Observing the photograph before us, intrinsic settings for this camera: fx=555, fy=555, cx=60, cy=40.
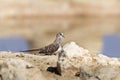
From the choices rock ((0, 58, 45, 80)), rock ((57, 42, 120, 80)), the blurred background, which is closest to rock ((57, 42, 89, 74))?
rock ((57, 42, 120, 80))

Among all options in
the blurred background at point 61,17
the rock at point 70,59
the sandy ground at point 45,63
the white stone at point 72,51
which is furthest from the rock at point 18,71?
the blurred background at point 61,17

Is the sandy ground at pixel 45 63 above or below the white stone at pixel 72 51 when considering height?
below

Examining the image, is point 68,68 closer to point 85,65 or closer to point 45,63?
point 85,65

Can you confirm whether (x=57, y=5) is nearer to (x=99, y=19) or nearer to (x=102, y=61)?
(x=99, y=19)

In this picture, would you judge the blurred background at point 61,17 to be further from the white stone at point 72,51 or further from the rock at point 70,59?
the rock at point 70,59

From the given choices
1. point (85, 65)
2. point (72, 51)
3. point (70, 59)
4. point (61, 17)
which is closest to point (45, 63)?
point (72, 51)

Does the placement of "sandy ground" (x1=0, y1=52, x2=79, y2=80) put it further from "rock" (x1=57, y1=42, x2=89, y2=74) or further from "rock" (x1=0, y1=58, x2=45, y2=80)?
"rock" (x1=0, y1=58, x2=45, y2=80)
